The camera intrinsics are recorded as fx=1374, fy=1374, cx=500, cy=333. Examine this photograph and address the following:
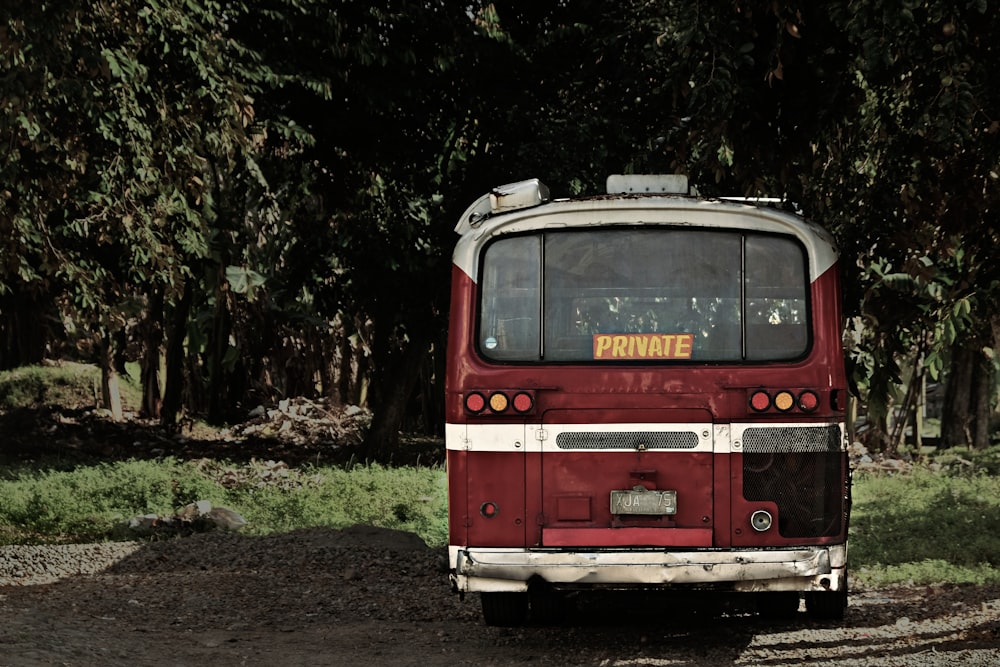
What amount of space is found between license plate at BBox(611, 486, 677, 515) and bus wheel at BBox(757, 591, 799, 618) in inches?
68.1

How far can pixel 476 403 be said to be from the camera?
25.1 ft

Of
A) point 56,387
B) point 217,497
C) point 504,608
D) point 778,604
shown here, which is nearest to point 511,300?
point 504,608

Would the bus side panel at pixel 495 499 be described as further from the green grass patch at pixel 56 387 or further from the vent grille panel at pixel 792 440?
the green grass patch at pixel 56 387

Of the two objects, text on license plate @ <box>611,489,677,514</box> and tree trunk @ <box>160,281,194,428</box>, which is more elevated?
tree trunk @ <box>160,281,194,428</box>

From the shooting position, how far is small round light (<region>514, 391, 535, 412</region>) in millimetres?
7590

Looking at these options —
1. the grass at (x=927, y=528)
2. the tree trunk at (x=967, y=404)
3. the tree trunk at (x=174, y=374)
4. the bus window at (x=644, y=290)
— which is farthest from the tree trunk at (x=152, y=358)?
the bus window at (x=644, y=290)

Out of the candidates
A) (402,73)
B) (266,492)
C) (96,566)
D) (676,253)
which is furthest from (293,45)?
(676,253)

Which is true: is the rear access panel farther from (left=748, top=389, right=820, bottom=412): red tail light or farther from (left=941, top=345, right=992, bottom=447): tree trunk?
(left=941, top=345, right=992, bottom=447): tree trunk

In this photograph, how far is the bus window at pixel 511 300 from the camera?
7.73 metres

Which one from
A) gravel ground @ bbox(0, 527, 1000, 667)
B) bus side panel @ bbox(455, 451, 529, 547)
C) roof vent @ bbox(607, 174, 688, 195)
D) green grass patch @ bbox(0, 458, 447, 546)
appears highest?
roof vent @ bbox(607, 174, 688, 195)

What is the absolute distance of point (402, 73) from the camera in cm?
1966

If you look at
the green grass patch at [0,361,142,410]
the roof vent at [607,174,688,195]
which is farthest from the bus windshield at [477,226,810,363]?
the green grass patch at [0,361,142,410]

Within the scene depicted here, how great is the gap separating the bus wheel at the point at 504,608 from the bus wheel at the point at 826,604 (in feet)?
5.97

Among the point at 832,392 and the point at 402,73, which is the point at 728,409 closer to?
the point at 832,392
